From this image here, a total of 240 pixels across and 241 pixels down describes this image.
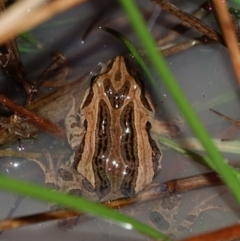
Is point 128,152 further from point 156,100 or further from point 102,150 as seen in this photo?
point 156,100

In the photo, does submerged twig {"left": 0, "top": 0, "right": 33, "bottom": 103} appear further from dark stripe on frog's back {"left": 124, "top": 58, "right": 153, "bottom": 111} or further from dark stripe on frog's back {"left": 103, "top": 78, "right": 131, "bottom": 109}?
dark stripe on frog's back {"left": 124, "top": 58, "right": 153, "bottom": 111}

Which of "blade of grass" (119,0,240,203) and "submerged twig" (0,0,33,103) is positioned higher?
"submerged twig" (0,0,33,103)

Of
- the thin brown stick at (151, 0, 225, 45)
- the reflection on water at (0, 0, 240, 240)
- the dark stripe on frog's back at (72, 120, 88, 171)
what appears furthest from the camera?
the reflection on water at (0, 0, 240, 240)

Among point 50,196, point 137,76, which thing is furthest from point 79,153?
point 50,196

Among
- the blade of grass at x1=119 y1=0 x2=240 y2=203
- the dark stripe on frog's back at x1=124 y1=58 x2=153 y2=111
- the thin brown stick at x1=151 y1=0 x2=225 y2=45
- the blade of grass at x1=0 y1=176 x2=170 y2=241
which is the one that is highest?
the thin brown stick at x1=151 y1=0 x2=225 y2=45

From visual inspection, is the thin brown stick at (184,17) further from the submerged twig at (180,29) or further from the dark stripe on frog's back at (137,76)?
the submerged twig at (180,29)

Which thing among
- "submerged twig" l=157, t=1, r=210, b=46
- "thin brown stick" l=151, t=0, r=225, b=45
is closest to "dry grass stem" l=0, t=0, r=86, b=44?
"thin brown stick" l=151, t=0, r=225, b=45
